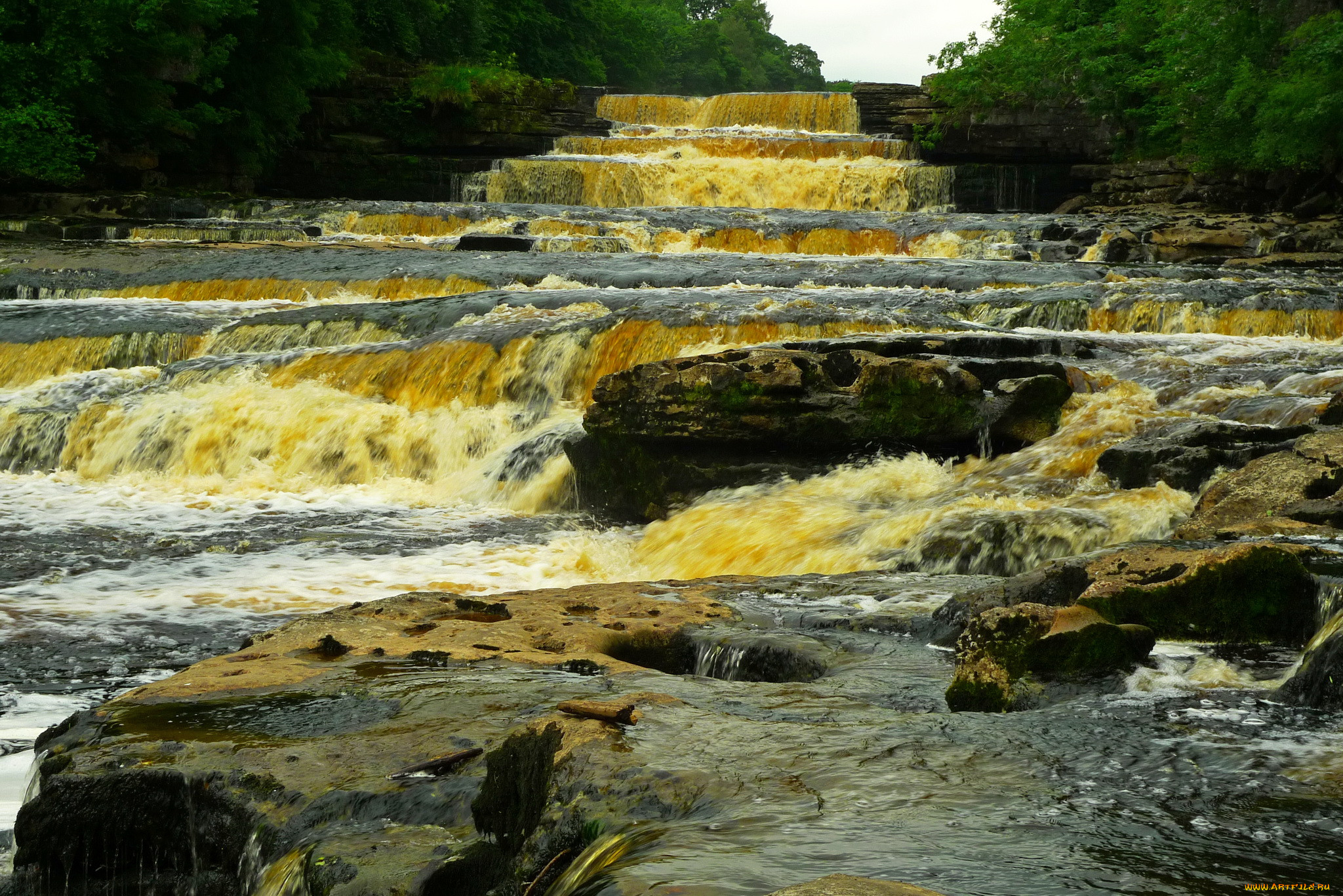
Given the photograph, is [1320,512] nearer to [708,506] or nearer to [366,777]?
[708,506]

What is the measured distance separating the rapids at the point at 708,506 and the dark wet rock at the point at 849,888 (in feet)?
0.53

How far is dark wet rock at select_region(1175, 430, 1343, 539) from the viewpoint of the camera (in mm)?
5945

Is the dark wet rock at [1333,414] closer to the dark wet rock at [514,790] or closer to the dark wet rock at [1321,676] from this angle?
the dark wet rock at [1321,676]

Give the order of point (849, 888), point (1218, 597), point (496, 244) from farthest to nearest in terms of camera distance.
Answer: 1. point (496, 244)
2. point (1218, 597)
3. point (849, 888)

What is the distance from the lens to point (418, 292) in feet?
49.2

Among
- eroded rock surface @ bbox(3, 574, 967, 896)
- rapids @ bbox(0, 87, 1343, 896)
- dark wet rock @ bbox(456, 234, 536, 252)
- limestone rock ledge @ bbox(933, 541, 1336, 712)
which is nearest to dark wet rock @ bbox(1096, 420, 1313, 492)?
rapids @ bbox(0, 87, 1343, 896)

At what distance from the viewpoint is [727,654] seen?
15.2 feet

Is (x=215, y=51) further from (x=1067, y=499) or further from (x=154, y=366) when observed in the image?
(x=1067, y=499)

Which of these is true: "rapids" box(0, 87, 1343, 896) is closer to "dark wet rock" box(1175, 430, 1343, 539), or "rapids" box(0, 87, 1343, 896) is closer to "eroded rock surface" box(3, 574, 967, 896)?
"eroded rock surface" box(3, 574, 967, 896)

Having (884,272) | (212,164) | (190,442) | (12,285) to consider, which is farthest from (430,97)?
(190,442)

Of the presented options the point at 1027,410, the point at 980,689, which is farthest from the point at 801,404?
the point at 980,689

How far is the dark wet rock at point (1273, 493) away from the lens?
595 centimetres

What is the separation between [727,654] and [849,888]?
2582mm

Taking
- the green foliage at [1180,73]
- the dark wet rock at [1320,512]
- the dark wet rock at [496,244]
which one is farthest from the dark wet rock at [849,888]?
the green foliage at [1180,73]
